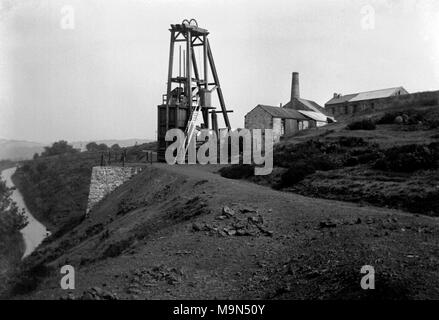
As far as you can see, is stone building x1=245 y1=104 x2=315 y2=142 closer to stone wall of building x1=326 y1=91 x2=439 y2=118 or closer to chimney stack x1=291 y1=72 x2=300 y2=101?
stone wall of building x1=326 y1=91 x2=439 y2=118

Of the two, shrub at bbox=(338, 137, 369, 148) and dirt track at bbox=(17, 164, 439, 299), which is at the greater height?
shrub at bbox=(338, 137, 369, 148)

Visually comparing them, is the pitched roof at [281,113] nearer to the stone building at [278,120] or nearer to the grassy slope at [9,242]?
the stone building at [278,120]

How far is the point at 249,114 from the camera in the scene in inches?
1582

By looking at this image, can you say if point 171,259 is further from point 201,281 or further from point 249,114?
point 249,114

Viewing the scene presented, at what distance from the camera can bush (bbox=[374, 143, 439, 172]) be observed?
17.4 meters

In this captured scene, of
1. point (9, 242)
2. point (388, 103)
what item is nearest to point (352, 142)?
point (9, 242)

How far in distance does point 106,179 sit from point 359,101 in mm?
37186

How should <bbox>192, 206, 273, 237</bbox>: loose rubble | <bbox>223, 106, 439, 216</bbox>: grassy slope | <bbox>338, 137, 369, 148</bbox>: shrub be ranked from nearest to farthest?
<bbox>192, 206, 273, 237</bbox>: loose rubble
<bbox>223, 106, 439, 216</bbox>: grassy slope
<bbox>338, 137, 369, 148</bbox>: shrub

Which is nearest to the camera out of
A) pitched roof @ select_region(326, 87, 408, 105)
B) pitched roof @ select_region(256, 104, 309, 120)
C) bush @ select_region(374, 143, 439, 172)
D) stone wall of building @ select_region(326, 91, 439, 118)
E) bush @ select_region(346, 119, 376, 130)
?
bush @ select_region(374, 143, 439, 172)

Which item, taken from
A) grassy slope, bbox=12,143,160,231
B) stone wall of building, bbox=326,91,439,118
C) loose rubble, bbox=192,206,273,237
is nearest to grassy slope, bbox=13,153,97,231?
grassy slope, bbox=12,143,160,231

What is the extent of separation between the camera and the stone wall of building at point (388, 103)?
3969 cm

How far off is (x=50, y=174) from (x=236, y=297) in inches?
2149

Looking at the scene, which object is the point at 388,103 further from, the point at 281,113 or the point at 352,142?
the point at 352,142

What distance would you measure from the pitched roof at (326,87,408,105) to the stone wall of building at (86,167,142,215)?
35295 millimetres
